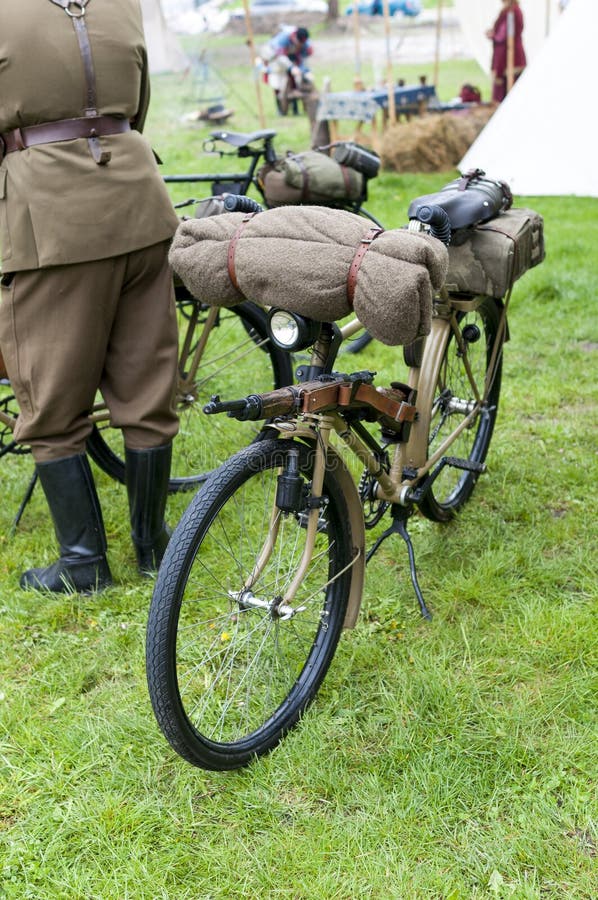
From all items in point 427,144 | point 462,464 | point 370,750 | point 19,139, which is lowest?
point 427,144

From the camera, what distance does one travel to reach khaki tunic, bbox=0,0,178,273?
2652 mm

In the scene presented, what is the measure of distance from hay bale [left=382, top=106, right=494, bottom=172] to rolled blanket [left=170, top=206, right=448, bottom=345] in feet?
29.0

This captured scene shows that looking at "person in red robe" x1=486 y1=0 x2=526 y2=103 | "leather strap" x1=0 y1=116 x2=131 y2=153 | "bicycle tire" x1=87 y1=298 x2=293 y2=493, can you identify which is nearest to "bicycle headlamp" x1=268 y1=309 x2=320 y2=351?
"leather strap" x1=0 y1=116 x2=131 y2=153

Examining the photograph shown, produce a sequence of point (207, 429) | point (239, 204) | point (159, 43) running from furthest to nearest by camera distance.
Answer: point (159, 43) → point (207, 429) → point (239, 204)

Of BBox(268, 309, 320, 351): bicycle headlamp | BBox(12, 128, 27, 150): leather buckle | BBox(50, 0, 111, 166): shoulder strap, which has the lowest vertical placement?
BBox(268, 309, 320, 351): bicycle headlamp

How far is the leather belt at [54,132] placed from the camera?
278cm

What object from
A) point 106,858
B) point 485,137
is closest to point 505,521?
point 106,858

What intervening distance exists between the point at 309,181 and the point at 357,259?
9.22 ft

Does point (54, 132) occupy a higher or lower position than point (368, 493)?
higher

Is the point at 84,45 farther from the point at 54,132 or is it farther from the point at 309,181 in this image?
the point at 309,181

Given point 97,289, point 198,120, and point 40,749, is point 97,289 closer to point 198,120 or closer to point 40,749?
point 40,749

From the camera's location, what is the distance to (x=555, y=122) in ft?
23.3

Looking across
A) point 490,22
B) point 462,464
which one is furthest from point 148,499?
point 490,22

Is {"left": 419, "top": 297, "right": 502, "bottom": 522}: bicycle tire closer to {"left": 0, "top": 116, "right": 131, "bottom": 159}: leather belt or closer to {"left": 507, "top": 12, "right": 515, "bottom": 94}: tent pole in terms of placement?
{"left": 0, "top": 116, "right": 131, "bottom": 159}: leather belt
